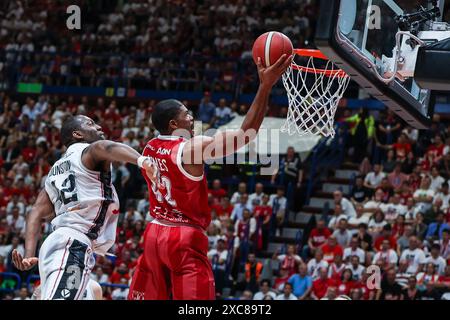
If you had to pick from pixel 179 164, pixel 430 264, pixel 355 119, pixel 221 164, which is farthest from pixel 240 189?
pixel 179 164

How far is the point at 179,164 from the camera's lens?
6.56m

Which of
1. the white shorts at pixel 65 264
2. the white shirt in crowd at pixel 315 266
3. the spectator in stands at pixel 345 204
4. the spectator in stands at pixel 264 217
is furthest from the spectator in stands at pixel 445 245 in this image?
the white shorts at pixel 65 264

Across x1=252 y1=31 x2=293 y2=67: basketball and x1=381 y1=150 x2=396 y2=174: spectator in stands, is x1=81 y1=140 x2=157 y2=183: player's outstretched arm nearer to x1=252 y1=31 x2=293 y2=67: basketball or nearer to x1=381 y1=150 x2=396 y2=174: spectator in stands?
x1=252 y1=31 x2=293 y2=67: basketball

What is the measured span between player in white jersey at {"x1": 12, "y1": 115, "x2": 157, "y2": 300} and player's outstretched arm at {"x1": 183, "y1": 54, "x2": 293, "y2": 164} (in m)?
0.66

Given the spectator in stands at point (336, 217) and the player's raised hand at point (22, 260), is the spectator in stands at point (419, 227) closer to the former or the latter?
the spectator in stands at point (336, 217)

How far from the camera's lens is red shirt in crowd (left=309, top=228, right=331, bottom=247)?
49.6 ft

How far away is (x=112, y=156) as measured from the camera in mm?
6520

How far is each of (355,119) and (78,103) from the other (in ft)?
22.0

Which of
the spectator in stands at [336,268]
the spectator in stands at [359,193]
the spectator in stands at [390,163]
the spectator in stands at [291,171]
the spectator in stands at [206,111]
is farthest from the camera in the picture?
the spectator in stands at [206,111]

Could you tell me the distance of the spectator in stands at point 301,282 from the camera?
13844 millimetres

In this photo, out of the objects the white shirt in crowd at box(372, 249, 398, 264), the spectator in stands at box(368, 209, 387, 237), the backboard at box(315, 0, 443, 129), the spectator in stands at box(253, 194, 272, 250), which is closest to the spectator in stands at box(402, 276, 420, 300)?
the white shirt in crowd at box(372, 249, 398, 264)

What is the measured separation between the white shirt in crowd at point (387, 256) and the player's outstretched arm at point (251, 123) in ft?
26.0

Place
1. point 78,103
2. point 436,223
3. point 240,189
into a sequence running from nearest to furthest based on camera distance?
point 436,223, point 240,189, point 78,103

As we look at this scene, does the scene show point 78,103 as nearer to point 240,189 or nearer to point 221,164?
point 221,164
